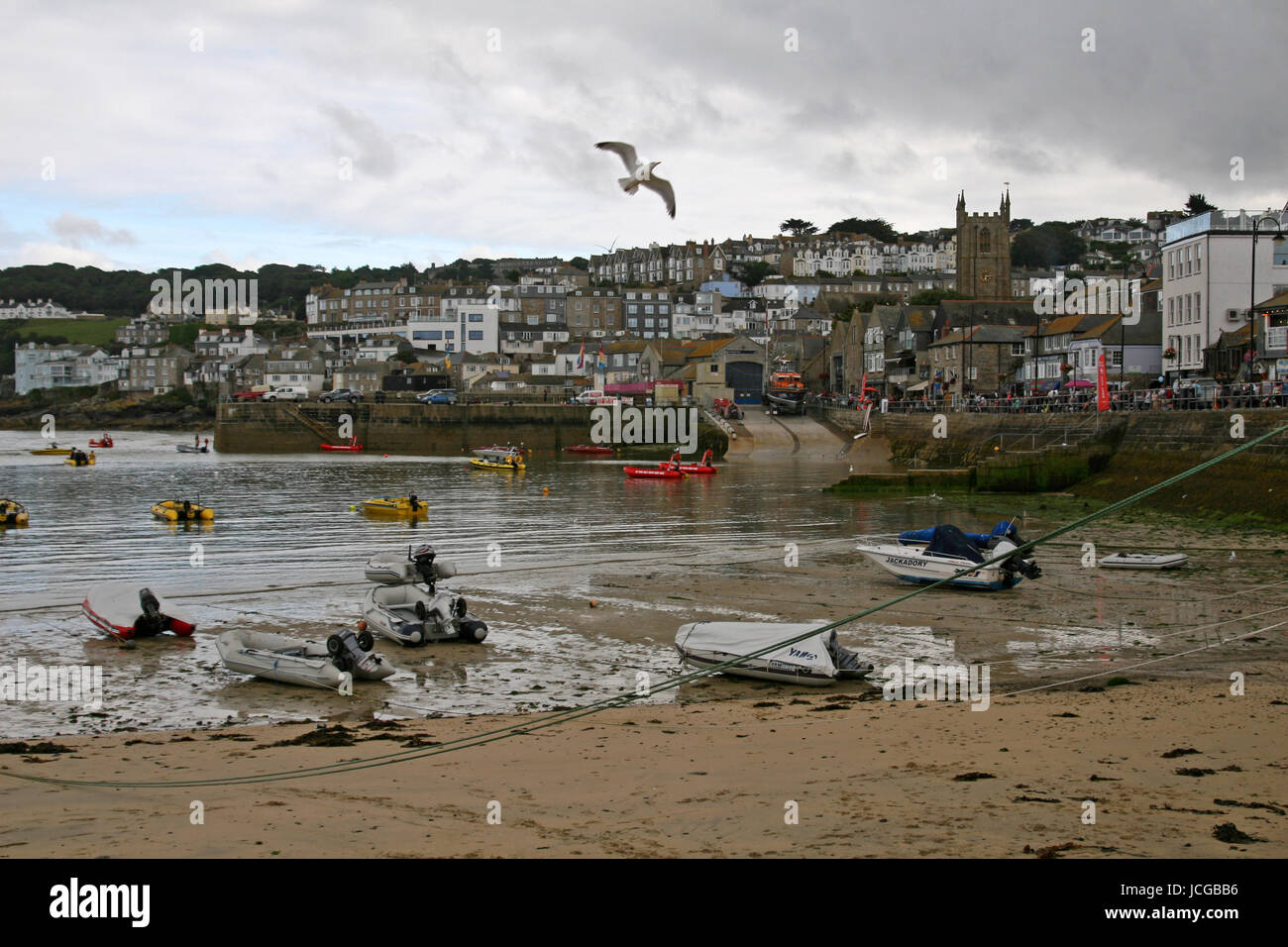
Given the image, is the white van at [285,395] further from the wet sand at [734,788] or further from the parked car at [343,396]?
the wet sand at [734,788]

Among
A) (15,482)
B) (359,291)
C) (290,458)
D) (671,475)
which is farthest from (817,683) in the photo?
(359,291)

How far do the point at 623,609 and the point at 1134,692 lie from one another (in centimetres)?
984

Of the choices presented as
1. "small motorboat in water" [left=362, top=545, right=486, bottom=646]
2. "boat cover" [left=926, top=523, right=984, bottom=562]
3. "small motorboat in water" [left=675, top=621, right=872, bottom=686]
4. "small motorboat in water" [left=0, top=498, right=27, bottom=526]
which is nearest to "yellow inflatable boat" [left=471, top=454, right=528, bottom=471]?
"small motorboat in water" [left=0, top=498, right=27, bottom=526]

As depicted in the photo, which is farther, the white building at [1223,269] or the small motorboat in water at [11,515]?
the white building at [1223,269]

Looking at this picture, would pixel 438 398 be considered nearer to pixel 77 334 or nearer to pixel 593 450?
pixel 593 450

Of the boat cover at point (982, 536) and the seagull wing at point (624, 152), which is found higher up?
the seagull wing at point (624, 152)

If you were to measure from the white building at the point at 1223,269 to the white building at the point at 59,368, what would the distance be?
506ft

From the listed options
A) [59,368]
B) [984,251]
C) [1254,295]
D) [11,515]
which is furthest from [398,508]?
[59,368]

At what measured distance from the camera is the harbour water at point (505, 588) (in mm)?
14930

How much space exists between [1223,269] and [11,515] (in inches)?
1946

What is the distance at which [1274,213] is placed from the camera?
47469 mm

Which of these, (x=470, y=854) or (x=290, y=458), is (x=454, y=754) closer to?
(x=470, y=854)

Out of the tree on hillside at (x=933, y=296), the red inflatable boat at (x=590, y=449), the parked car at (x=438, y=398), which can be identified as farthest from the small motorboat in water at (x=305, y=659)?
the tree on hillside at (x=933, y=296)

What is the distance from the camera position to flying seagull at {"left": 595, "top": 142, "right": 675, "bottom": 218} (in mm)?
19531
